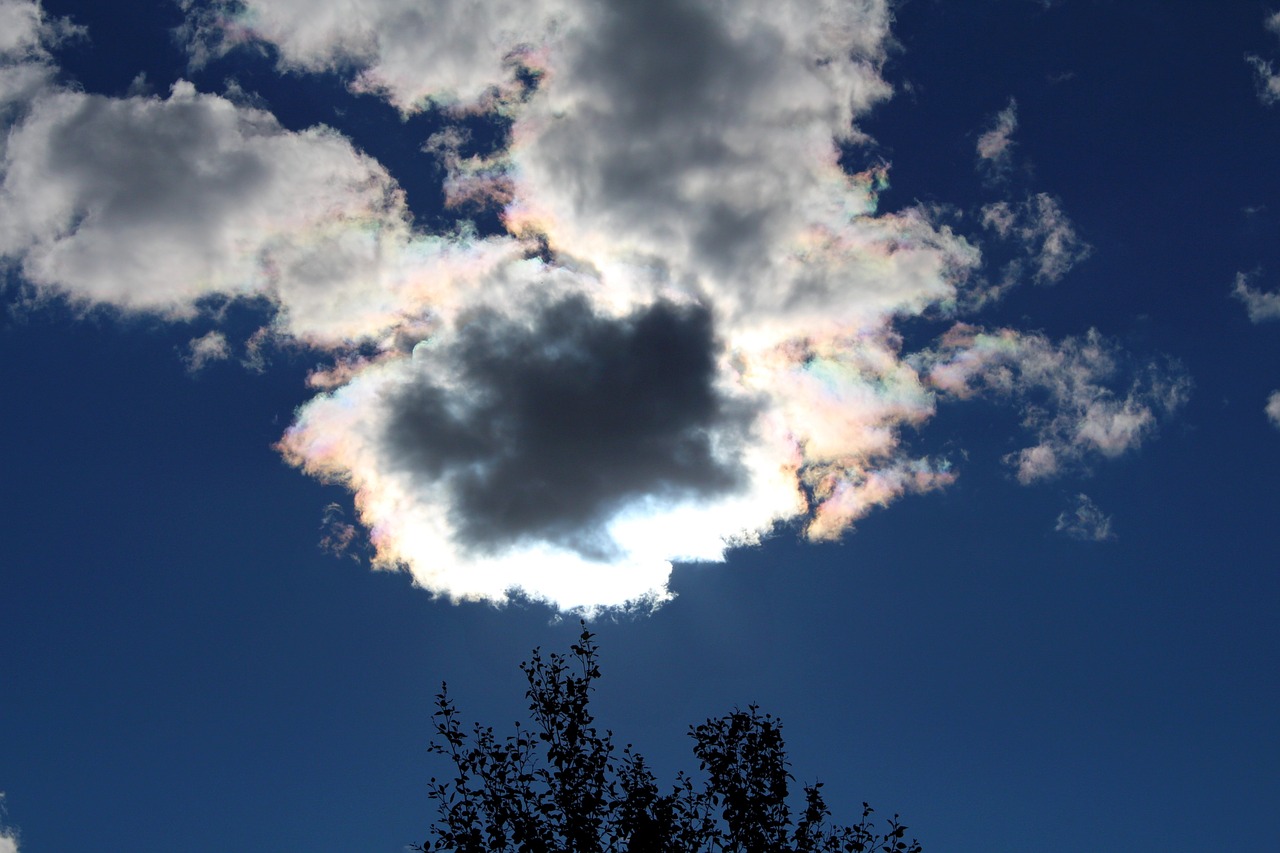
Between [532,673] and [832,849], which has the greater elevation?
[532,673]

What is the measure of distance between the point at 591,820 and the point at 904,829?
27.7 feet

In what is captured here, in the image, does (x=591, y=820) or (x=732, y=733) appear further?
(x=732, y=733)

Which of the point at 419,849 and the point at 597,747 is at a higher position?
the point at 597,747

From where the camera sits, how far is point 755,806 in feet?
76.2

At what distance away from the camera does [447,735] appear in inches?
906

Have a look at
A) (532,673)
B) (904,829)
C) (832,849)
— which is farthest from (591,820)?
(904,829)

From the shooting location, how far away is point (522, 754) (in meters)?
22.7

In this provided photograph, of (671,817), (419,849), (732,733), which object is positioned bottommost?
(419,849)

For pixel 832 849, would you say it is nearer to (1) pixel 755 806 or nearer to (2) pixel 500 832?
(1) pixel 755 806

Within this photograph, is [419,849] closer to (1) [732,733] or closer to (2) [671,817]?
(2) [671,817]

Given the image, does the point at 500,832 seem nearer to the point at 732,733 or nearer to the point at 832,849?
the point at 732,733

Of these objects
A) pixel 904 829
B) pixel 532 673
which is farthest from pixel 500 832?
pixel 904 829

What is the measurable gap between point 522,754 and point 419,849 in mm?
3222

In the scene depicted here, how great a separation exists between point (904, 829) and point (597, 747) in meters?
8.46
